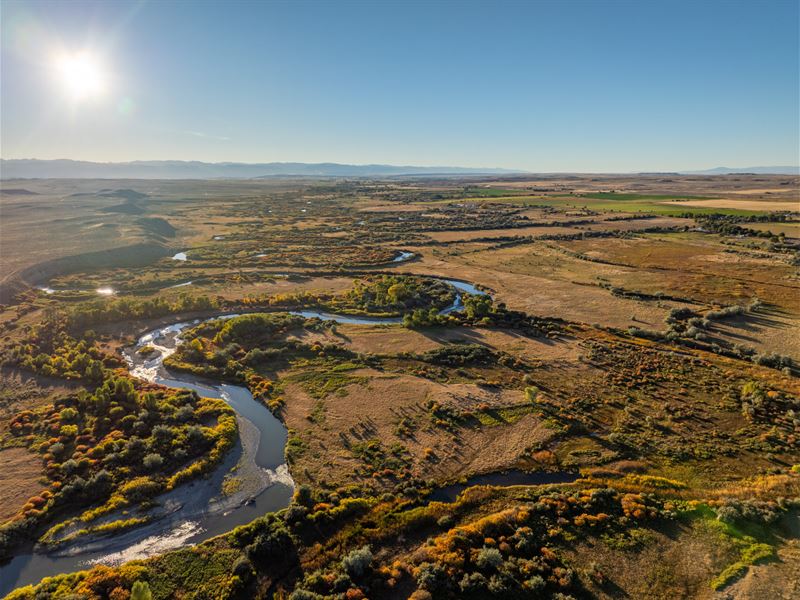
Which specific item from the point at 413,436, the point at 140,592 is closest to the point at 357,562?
the point at 140,592

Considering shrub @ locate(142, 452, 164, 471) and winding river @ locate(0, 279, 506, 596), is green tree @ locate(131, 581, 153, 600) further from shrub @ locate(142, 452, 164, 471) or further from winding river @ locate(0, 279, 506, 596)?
shrub @ locate(142, 452, 164, 471)

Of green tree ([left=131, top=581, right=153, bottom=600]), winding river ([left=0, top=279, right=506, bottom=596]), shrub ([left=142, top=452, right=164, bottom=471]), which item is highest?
green tree ([left=131, top=581, right=153, bottom=600])

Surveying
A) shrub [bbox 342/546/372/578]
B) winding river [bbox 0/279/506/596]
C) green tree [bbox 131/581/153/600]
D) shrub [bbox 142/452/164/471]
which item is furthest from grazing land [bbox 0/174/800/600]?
green tree [bbox 131/581/153/600]

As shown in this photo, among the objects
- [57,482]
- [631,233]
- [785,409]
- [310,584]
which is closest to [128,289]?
[57,482]

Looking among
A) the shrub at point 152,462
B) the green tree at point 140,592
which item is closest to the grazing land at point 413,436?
the shrub at point 152,462

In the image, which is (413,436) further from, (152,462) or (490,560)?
(152,462)

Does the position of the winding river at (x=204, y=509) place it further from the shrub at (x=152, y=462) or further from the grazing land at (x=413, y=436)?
the shrub at (x=152, y=462)

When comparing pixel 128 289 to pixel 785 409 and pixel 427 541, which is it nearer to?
pixel 427 541
